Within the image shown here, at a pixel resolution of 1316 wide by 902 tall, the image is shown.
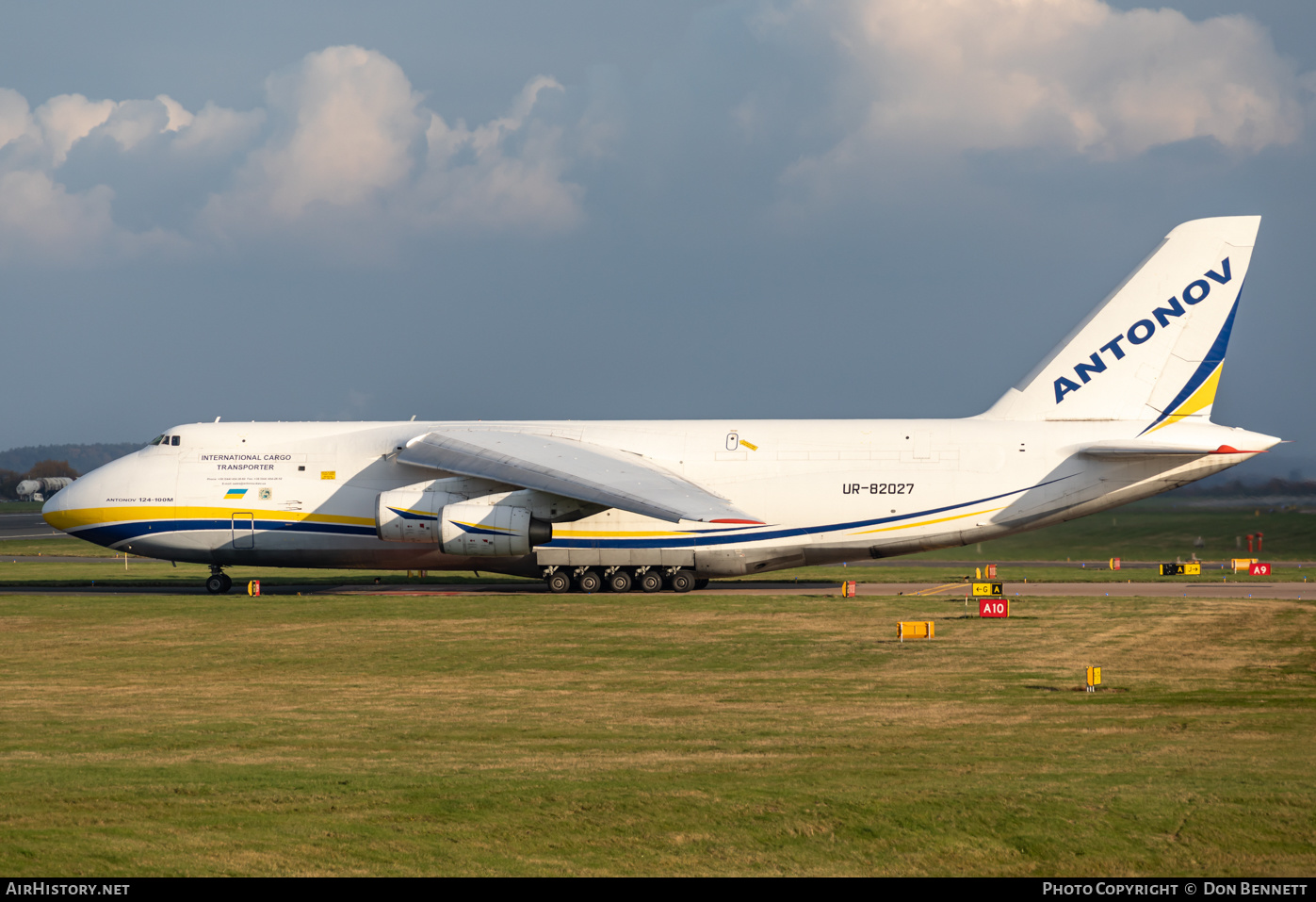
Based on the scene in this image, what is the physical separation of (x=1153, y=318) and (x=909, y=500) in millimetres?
7338

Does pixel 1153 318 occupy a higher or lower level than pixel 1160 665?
higher

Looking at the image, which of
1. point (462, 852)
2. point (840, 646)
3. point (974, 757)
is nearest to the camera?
point (462, 852)

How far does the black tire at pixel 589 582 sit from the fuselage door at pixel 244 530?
859cm

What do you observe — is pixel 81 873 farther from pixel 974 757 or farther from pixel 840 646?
pixel 840 646

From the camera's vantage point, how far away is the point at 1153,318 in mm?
29500

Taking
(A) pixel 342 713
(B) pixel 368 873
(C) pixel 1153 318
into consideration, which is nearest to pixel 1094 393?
(C) pixel 1153 318

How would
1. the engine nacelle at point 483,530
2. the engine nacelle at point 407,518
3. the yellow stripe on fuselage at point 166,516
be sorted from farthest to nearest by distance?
the yellow stripe on fuselage at point 166,516 → the engine nacelle at point 407,518 → the engine nacelle at point 483,530

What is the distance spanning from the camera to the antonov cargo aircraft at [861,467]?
28922 millimetres

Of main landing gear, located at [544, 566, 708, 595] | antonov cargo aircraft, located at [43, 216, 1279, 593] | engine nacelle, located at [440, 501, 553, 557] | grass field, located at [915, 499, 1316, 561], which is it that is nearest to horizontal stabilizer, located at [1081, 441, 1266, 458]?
antonov cargo aircraft, located at [43, 216, 1279, 593]

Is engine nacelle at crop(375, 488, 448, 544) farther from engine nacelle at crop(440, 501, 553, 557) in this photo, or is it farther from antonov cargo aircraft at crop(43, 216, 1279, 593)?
engine nacelle at crop(440, 501, 553, 557)

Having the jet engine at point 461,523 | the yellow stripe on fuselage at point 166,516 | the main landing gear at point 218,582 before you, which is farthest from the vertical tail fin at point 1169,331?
the main landing gear at point 218,582

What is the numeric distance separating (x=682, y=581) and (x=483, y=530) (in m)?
5.25

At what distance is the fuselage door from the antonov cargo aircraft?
84.9 inches

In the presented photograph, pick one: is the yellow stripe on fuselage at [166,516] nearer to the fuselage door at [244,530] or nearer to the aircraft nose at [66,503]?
the aircraft nose at [66,503]
